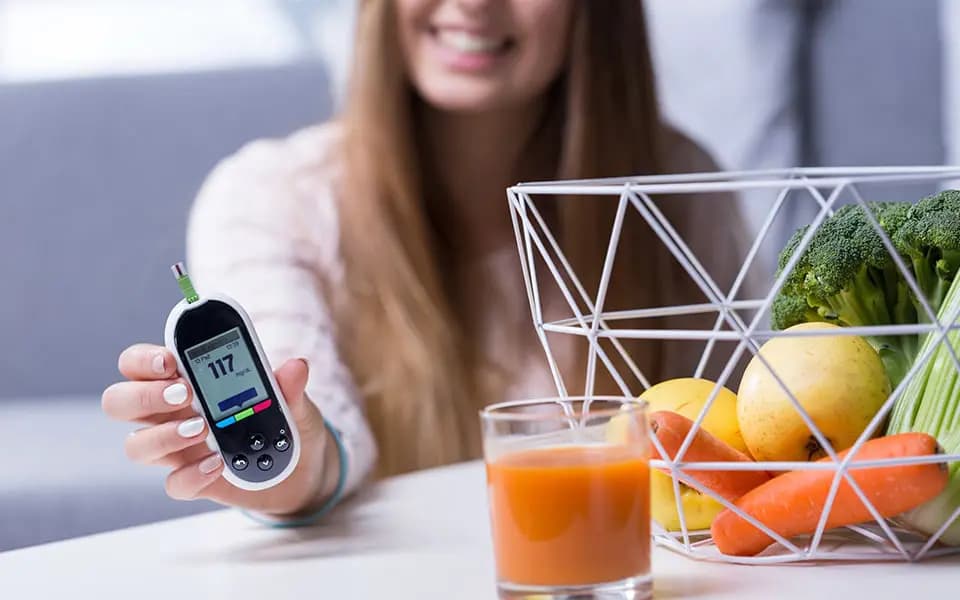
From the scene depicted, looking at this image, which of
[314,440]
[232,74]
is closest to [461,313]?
[232,74]

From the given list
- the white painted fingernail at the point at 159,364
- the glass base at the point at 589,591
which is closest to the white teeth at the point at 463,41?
the white painted fingernail at the point at 159,364

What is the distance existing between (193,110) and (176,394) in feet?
6.51

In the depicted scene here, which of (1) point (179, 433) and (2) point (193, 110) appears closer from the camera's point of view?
(1) point (179, 433)

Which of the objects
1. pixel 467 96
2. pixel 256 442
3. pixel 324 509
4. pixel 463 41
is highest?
pixel 463 41

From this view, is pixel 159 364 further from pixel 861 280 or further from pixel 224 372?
pixel 861 280

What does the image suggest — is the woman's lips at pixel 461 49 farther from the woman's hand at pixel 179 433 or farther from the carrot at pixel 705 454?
the carrot at pixel 705 454

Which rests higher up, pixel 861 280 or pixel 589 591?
pixel 861 280

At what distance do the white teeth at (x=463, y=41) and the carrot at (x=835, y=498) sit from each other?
1685 millimetres

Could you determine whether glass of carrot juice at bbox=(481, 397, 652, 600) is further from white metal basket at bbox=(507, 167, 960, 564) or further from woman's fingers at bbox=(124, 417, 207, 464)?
woman's fingers at bbox=(124, 417, 207, 464)

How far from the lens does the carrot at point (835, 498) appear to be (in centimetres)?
58

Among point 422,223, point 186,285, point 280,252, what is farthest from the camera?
point 422,223

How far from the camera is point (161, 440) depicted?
81cm

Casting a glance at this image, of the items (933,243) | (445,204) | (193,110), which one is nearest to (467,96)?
(445,204)

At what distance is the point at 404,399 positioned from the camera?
217cm
